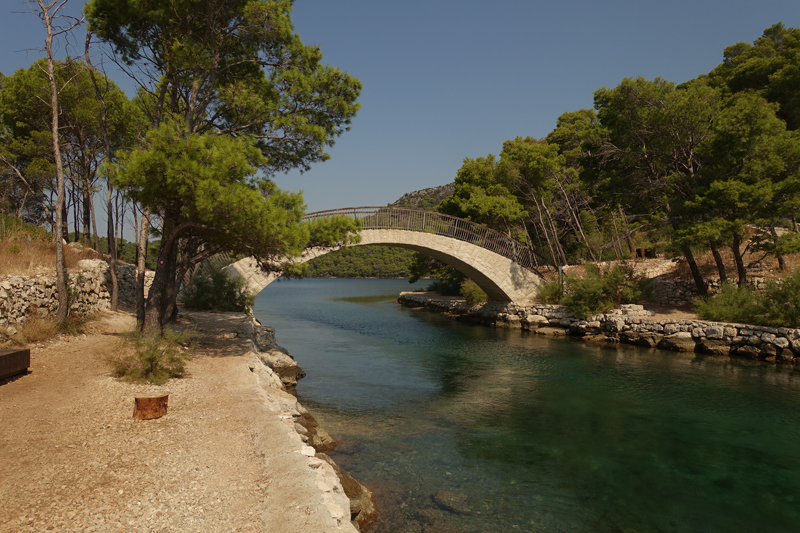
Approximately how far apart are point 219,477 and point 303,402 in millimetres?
5412

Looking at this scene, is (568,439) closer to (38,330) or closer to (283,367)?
(283,367)

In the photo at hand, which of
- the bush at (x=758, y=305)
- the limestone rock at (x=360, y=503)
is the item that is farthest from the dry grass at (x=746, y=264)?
the limestone rock at (x=360, y=503)

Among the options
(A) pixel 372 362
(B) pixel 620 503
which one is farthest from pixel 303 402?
(B) pixel 620 503

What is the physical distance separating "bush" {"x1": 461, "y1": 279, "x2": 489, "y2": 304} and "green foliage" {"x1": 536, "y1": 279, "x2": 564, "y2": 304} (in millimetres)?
4302

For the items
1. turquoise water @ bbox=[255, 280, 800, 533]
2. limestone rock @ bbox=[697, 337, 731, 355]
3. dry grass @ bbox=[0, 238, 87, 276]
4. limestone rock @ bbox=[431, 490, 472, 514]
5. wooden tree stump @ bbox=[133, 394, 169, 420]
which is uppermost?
dry grass @ bbox=[0, 238, 87, 276]

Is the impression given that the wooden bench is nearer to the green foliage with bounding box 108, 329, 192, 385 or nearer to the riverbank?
the riverbank

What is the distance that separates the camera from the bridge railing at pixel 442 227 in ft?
60.5

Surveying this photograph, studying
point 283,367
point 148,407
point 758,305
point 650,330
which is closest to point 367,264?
point 650,330

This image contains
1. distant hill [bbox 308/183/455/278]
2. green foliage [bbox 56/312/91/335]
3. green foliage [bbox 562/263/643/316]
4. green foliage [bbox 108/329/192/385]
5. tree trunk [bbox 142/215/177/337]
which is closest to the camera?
green foliage [bbox 108/329/192/385]

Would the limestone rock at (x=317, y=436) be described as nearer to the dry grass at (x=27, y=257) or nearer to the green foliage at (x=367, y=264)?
the dry grass at (x=27, y=257)

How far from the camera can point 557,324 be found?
19453 millimetres

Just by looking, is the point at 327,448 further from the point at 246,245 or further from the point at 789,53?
the point at 789,53

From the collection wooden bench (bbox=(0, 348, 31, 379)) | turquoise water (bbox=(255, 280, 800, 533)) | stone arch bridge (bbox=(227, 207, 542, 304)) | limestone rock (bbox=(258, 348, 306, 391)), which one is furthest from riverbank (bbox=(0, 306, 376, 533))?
stone arch bridge (bbox=(227, 207, 542, 304))

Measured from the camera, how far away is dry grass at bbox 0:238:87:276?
9156 millimetres
